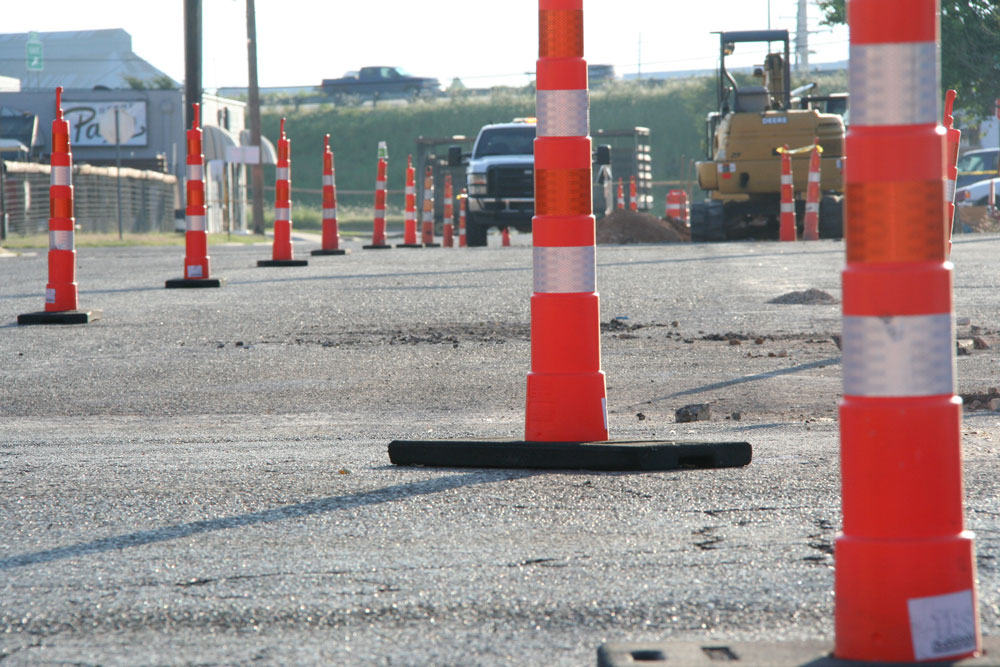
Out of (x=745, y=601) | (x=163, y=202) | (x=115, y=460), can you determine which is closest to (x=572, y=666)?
(x=745, y=601)

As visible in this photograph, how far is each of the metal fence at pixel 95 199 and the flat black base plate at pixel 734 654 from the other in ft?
85.9

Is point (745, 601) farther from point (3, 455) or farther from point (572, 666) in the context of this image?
point (3, 455)

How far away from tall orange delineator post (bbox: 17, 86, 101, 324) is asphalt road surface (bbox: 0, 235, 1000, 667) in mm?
739

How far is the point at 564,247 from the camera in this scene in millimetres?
4152

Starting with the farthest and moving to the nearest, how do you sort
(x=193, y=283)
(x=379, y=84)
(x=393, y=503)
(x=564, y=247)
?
(x=379, y=84), (x=193, y=283), (x=564, y=247), (x=393, y=503)

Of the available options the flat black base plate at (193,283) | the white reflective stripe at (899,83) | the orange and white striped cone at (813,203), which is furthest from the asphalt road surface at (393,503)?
the orange and white striped cone at (813,203)

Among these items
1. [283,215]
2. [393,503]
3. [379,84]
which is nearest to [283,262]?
[283,215]

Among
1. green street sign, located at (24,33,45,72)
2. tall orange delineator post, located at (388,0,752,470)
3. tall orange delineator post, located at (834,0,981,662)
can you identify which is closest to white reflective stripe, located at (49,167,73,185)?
tall orange delineator post, located at (388,0,752,470)

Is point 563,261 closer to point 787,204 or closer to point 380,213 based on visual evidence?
point 380,213

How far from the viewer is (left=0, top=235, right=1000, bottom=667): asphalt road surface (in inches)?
97.0

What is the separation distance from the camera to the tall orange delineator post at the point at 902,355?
205 centimetres

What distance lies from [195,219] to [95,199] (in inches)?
905

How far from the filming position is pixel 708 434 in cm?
469

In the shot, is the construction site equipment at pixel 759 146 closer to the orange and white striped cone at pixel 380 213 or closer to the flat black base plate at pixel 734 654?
the orange and white striped cone at pixel 380 213
